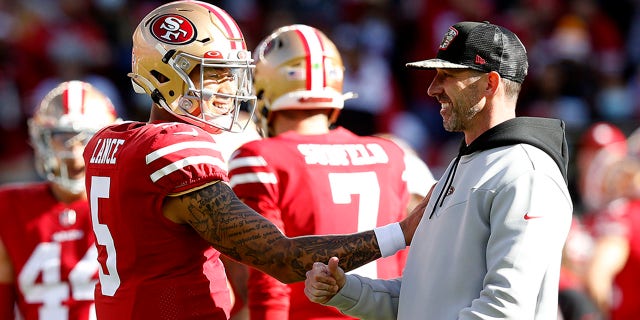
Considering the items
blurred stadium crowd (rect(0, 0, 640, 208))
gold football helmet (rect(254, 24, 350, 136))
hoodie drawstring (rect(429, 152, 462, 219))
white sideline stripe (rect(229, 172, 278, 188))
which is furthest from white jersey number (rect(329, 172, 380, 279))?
blurred stadium crowd (rect(0, 0, 640, 208))

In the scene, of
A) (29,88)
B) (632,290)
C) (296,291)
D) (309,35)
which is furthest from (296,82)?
(29,88)

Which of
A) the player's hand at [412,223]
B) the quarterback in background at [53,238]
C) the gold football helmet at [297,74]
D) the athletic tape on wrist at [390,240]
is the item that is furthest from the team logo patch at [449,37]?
the quarterback in background at [53,238]

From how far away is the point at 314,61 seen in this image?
4.64 m

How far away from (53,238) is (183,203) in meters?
1.68

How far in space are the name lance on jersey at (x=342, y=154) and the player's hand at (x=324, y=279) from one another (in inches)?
38.0

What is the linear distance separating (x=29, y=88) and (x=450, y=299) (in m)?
8.58

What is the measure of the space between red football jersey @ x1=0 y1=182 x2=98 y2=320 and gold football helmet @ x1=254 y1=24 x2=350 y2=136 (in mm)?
990

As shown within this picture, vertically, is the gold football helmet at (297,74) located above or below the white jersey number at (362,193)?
above

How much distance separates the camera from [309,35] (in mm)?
4730

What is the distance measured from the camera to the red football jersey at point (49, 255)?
183 inches

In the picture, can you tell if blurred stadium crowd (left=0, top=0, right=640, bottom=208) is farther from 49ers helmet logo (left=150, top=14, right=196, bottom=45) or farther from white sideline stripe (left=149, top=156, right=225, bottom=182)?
white sideline stripe (left=149, top=156, right=225, bottom=182)

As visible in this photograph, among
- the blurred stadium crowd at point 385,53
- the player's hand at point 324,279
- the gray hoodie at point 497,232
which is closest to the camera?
the gray hoodie at point 497,232

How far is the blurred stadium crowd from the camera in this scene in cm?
1073

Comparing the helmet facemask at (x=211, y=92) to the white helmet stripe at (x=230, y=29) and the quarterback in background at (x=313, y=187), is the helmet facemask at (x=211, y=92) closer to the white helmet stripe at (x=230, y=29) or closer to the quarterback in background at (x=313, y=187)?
the white helmet stripe at (x=230, y=29)
